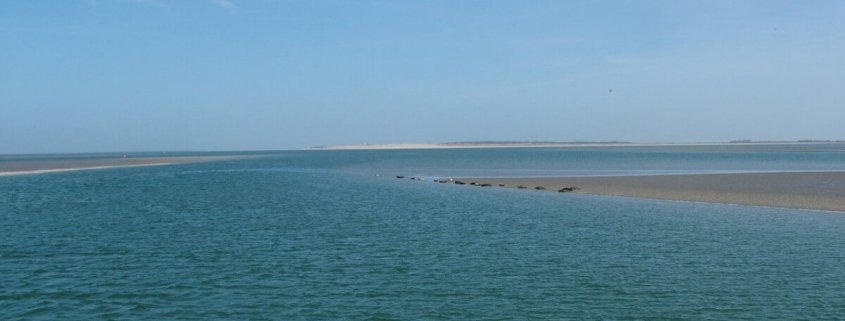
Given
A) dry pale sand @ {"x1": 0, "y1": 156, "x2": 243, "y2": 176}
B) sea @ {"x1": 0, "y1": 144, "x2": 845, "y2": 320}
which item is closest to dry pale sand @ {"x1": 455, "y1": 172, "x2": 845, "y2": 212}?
sea @ {"x1": 0, "y1": 144, "x2": 845, "y2": 320}

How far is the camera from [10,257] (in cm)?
2094

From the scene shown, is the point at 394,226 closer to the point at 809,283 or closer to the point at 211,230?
the point at 211,230

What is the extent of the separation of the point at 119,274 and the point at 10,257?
5084 millimetres

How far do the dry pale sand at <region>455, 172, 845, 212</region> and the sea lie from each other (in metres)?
3.69

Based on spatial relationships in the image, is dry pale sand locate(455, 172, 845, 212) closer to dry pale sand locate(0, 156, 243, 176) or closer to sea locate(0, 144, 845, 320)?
Answer: sea locate(0, 144, 845, 320)

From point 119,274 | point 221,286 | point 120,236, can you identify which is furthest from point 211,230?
point 221,286

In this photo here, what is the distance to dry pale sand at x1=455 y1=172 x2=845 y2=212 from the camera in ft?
120

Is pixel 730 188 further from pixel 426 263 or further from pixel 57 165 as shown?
pixel 57 165

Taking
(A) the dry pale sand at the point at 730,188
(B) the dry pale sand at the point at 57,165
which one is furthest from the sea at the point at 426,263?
(B) the dry pale sand at the point at 57,165

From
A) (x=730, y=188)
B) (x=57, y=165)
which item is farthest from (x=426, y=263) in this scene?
(x=57, y=165)

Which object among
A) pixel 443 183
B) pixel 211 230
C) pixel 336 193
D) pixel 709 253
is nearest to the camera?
pixel 709 253

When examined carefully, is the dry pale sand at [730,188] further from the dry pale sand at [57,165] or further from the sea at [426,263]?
the dry pale sand at [57,165]

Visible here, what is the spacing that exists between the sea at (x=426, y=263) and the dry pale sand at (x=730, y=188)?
369cm

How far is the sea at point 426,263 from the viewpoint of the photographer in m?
14.6
